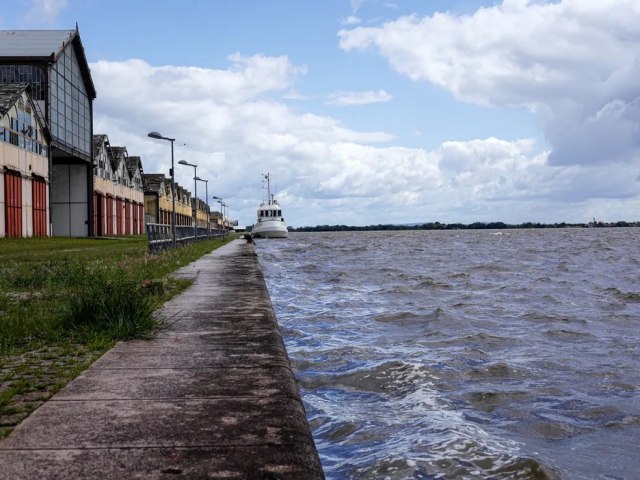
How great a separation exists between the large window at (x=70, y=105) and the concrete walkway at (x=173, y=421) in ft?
126

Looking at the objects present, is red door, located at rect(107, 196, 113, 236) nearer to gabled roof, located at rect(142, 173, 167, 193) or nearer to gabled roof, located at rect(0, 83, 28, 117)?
gabled roof, located at rect(0, 83, 28, 117)

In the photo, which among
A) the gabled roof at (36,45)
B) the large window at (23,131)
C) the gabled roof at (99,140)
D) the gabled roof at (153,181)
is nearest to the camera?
the large window at (23,131)

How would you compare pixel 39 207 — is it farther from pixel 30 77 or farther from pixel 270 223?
pixel 270 223

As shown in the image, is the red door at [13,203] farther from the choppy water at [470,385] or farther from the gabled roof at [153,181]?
the gabled roof at [153,181]

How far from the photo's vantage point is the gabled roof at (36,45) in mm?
39000

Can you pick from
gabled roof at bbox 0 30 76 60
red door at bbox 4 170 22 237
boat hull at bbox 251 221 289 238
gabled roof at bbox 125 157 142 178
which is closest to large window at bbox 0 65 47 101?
gabled roof at bbox 0 30 76 60

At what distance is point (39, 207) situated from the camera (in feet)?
124

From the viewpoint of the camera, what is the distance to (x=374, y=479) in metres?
4.27

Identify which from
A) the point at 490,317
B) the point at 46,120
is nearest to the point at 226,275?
the point at 490,317

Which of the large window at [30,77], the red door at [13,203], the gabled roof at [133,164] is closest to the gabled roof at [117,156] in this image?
the gabled roof at [133,164]

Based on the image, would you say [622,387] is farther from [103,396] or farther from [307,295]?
[307,295]

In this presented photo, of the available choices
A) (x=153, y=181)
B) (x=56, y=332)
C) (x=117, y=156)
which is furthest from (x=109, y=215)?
(x=56, y=332)

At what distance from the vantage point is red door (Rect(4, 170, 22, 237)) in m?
32.8

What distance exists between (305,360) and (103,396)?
398cm
